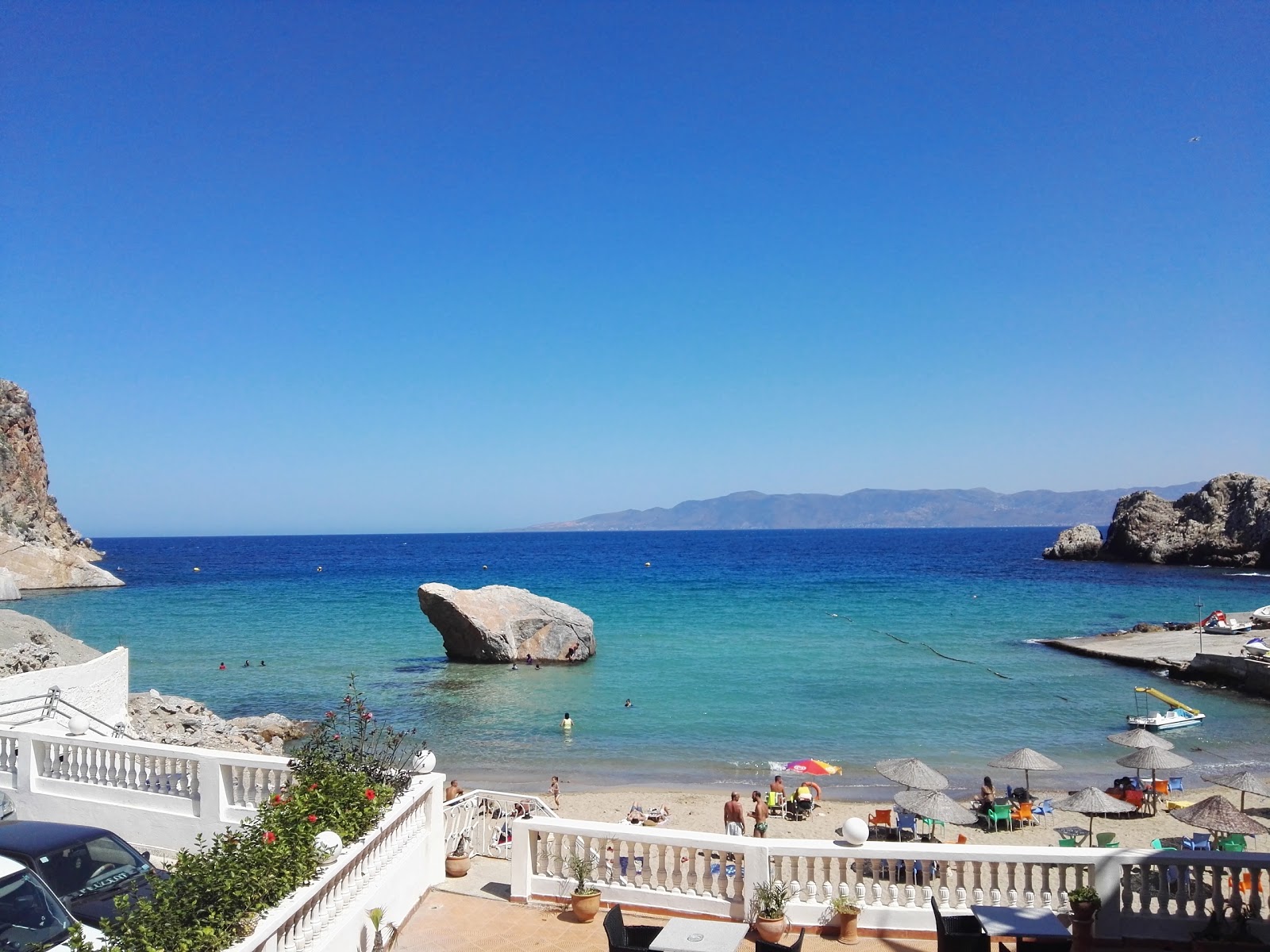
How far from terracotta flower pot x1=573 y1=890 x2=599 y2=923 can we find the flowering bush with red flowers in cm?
210

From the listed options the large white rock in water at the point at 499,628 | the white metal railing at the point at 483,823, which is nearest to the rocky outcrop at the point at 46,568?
the large white rock in water at the point at 499,628

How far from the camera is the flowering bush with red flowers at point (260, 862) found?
561 centimetres

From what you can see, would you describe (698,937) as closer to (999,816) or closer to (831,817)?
(831,817)

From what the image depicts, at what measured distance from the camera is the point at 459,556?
157000 millimetres

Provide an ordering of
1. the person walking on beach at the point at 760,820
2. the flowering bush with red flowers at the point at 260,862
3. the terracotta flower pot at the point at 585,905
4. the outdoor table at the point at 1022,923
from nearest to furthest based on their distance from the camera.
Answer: the flowering bush with red flowers at the point at 260,862
the outdoor table at the point at 1022,923
the terracotta flower pot at the point at 585,905
the person walking on beach at the point at 760,820

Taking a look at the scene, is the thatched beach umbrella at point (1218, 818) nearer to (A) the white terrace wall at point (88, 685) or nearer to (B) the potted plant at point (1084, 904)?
(B) the potted plant at point (1084, 904)

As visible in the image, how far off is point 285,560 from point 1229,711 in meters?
128

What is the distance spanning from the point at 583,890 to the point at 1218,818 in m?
11.0

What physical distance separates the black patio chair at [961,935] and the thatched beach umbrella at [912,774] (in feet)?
33.5

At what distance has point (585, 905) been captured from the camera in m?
8.50

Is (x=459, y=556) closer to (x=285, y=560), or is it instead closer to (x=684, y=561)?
(x=285, y=560)

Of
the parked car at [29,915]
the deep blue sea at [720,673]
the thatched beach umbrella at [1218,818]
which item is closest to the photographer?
the parked car at [29,915]

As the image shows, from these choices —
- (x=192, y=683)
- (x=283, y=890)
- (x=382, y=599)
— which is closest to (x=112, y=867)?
(x=283, y=890)

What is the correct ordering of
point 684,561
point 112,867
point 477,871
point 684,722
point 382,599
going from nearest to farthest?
point 112,867 → point 477,871 → point 684,722 → point 382,599 → point 684,561
